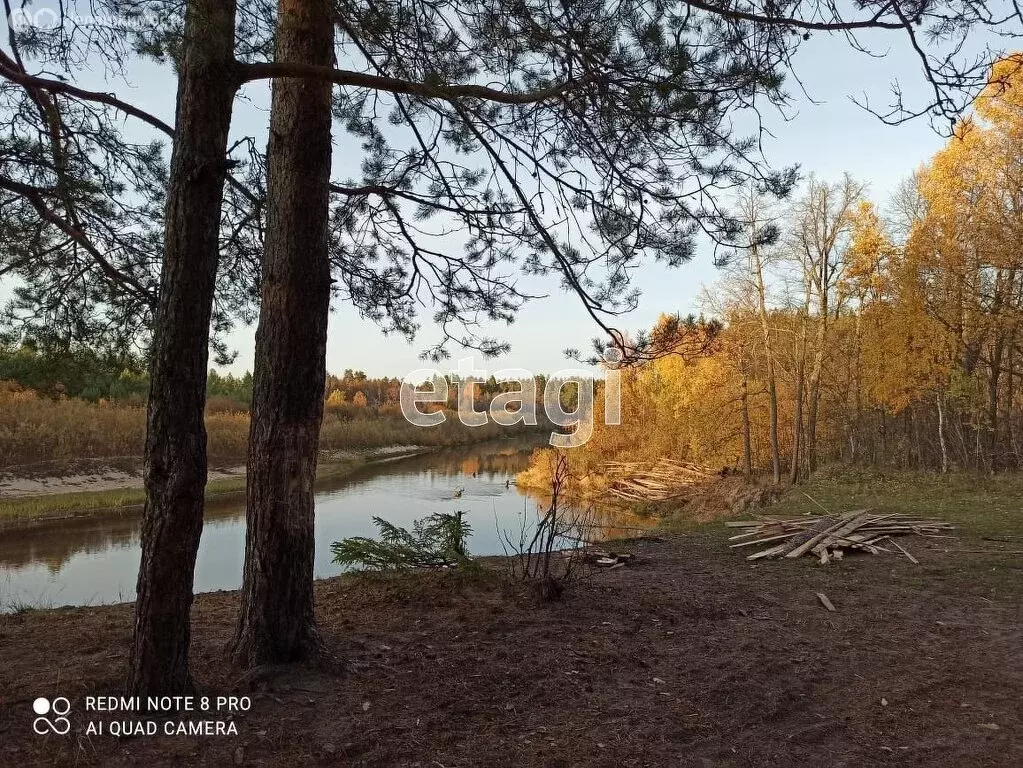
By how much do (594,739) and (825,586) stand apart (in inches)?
166

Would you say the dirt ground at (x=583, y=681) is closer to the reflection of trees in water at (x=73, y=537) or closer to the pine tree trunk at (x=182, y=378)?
the pine tree trunk at (x=182, y=378)

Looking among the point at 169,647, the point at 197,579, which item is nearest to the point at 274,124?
the point at 169,647

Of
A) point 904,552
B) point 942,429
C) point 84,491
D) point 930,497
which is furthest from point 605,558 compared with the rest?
point 84,491

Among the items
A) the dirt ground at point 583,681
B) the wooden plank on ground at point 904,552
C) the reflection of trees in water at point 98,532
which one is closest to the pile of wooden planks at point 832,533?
the wooden plank on ground at point 904,552

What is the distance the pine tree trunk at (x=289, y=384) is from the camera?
3.61 metres

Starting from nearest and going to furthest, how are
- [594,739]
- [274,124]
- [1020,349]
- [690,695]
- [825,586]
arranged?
[594,739] < [690,695] < [274,124] < [825,586] < [1020,349]

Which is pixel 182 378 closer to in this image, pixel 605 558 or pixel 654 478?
pixel 605 558

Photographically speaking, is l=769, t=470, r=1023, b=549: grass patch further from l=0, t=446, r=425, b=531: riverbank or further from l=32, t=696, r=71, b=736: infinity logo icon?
l=0, t=446, r=425, b=531: riverbank

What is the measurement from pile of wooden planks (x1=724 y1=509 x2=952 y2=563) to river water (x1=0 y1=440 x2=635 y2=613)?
3.32 m

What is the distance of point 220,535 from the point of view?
15.5 metres

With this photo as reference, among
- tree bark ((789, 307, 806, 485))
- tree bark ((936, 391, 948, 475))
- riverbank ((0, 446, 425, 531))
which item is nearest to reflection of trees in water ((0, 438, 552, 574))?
riverbank ((0, 446, 425, 531))

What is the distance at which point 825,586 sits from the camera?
630 cm

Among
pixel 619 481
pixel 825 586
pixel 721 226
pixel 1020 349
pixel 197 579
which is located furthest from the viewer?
pixel 619 481

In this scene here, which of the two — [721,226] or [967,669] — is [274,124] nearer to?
[721,226]
